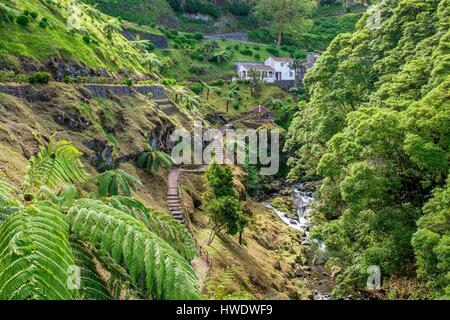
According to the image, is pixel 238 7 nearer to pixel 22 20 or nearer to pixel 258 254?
pixel 22 20

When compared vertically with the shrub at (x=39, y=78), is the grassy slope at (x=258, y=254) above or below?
below

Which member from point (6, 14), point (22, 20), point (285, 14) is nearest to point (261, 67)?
point (285, 14)

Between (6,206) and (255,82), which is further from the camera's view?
(255,82)

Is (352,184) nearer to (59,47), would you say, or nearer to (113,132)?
(113,132)

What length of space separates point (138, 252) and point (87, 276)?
1035 millimetres

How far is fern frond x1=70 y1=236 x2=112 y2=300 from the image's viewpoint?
747 centimetres

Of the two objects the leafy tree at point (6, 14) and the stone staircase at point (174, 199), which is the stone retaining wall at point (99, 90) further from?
the stone staircase at point (174, 199)

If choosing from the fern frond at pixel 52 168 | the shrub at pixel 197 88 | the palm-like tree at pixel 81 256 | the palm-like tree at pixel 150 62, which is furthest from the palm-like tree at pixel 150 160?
the shrub at pixel 197 88

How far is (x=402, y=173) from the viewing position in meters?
23.9

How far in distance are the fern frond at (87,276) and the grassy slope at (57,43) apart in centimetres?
2714

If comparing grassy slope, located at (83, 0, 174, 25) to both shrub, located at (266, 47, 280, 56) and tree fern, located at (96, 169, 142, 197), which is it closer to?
shrub, located at (266, 47, 280, 56)

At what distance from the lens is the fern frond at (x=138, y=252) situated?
7.01 m

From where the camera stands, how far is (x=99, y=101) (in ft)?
109
